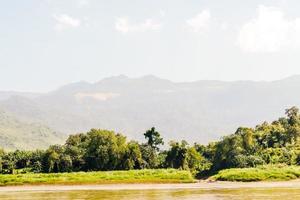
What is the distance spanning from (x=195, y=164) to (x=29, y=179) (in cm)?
3409

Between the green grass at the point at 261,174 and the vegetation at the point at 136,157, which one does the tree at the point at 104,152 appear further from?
the green grass at the point at 261,174

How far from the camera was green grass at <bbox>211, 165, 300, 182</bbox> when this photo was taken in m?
88.4

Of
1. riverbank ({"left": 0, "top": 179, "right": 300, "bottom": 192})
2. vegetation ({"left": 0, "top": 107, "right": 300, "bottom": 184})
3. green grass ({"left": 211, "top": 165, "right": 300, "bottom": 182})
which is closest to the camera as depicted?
riverbank ({"left": 0, "top": 179, "right": 300, "bottom": 192})

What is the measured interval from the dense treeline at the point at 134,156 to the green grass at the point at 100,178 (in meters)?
8.96

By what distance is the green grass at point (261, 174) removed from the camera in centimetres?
8844

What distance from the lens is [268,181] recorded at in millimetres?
87250

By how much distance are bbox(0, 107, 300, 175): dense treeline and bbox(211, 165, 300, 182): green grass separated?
1032 cm

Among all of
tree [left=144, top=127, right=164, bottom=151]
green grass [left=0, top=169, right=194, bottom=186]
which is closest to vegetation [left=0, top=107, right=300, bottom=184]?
tree [left=144, top=127, right=164, bottom=151]

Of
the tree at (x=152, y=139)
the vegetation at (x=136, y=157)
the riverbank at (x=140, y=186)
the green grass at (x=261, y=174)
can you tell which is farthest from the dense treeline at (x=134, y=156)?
the riverbank at (x=140, y=186)

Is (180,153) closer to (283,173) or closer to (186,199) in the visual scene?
(283,173)

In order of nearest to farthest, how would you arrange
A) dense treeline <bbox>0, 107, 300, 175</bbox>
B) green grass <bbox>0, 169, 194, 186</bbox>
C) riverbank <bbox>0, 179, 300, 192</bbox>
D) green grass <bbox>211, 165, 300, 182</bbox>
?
riverbank <bbox>0, 179, 300, 192</bbox>
green grass <bbox>211, 165, 300, 182</bbox>
green grass <bbox>0, 169, 194, 186</bbox>
dense treeline <bbox>0, 107, 300, 175</bbox>

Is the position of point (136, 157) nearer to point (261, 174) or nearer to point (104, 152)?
point (104, 152)

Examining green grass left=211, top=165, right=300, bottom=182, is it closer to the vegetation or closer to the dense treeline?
the vegetation

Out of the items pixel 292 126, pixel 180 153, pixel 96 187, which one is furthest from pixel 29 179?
pixel 292 126
